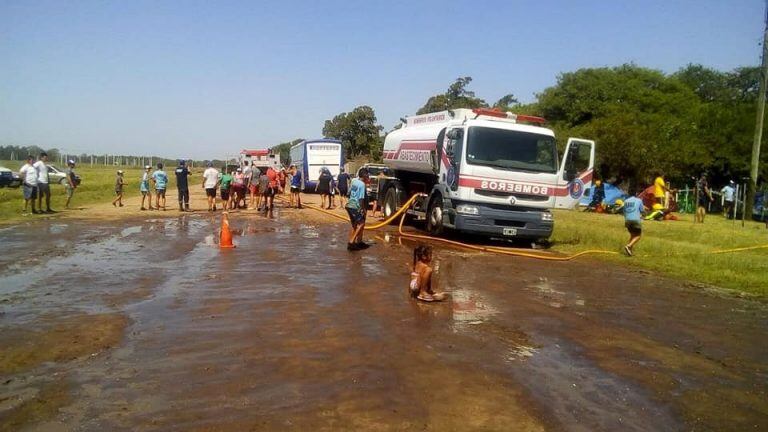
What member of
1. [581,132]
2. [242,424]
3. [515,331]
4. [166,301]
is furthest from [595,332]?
[581,132]

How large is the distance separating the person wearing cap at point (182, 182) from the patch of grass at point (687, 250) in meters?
12.8

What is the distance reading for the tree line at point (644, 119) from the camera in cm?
3356

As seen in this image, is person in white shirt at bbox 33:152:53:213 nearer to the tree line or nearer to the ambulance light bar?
the ambulance light bar

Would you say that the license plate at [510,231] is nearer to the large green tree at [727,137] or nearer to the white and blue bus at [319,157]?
the white and blue bus at [319,157]

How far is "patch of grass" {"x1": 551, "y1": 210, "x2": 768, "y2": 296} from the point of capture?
1170cm

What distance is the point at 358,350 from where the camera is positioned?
6191mm

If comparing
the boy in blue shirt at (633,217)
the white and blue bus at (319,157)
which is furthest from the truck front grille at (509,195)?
the white and blue bus at (319,157)

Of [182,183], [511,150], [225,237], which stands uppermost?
[511,150]

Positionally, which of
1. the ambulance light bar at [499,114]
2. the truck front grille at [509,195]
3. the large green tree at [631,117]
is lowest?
the truck front grille at [509,195]

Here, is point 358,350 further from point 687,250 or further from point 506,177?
point 687,250

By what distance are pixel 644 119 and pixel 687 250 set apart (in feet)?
97.9

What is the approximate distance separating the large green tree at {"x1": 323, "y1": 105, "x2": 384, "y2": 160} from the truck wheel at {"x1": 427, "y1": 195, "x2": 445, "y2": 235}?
4544 cm

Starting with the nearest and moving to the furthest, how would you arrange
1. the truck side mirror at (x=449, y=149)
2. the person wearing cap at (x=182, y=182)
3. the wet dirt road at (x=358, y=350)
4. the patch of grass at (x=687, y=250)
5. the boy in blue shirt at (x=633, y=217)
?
the wet dirt road at (x=358, y=350)
the patch of grass at (x=687, y=250)
the boy in blue shirt at (x=633, y=217)
the truck side mirror at (x=449, y=149)
the person wearing cap at (x=182, y=182)

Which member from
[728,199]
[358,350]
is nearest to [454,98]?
[728,199]
